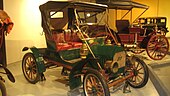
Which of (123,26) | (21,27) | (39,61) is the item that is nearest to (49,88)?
(39,61)

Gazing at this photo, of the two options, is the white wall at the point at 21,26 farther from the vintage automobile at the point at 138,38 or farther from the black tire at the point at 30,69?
the vintage automobile at the point at 138,38

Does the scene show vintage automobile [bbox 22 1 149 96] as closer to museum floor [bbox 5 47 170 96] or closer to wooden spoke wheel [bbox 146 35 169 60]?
museum floor [bbox 5 47 170 96]

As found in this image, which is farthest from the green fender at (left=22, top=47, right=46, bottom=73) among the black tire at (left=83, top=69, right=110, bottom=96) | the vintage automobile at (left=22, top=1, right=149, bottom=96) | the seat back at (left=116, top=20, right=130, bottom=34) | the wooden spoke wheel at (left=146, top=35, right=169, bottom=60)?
the seat back at (left=116, top=20, right=130, bottom=34)

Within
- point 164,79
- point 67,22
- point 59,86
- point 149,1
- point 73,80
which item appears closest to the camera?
point 73,80

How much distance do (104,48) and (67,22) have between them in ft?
7.43

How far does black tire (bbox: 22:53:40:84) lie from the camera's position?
4798mm

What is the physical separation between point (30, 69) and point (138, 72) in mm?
2430

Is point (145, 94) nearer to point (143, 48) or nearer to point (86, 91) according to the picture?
point (86, 91)

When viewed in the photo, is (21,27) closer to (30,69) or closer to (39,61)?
(30,69)

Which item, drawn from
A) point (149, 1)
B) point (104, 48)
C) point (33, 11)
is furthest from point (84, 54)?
point (149, 1)

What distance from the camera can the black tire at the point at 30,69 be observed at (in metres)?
4.80

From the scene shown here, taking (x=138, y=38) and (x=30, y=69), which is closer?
(x=30, y=69)

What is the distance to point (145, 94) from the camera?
422 cm

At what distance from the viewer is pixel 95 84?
3.57m
